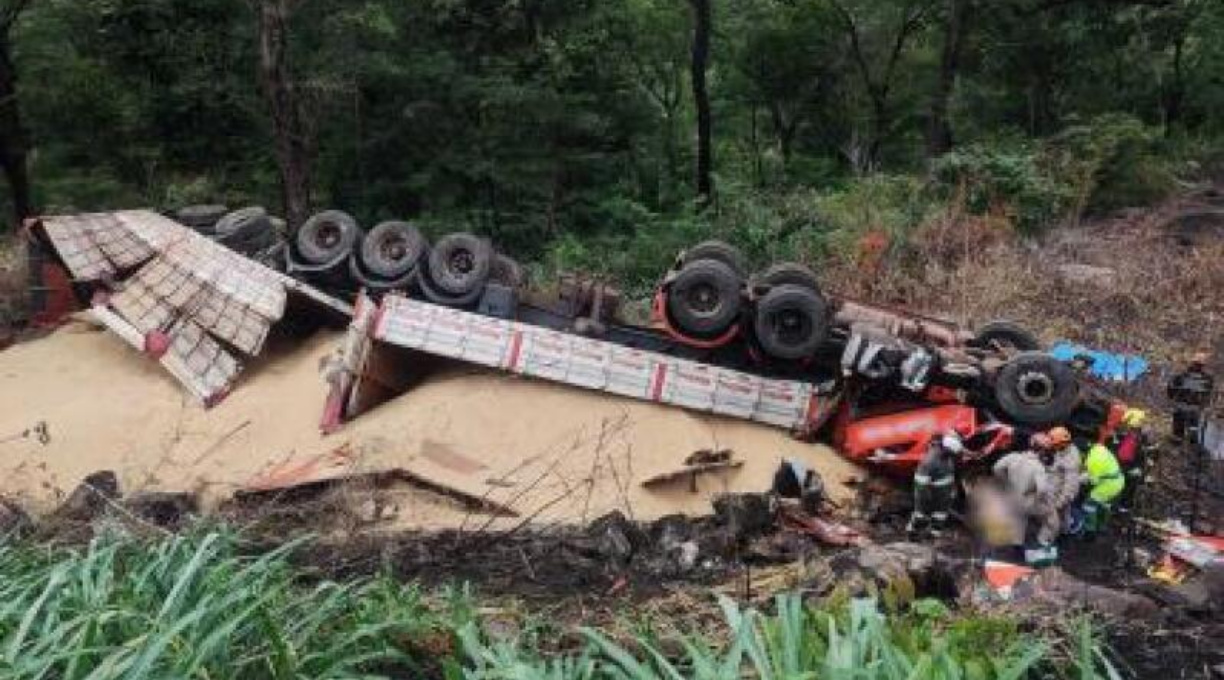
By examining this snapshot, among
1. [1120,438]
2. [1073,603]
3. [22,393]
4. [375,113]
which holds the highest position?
[375,113]

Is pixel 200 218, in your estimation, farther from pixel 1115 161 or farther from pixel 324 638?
pixel 1115 161

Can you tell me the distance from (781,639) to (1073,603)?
134 inches

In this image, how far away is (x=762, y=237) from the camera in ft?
53.8

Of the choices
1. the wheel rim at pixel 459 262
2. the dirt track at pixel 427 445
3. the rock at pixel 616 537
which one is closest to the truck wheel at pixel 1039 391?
the dirt track at pixel 427 445

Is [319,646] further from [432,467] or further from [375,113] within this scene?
[375,113]

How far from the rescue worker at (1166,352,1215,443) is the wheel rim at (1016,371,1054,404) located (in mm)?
1419

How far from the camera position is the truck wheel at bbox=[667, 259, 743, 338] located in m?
10.7

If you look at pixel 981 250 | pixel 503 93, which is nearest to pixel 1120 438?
pixel 981 250

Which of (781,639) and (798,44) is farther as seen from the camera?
(798,44)

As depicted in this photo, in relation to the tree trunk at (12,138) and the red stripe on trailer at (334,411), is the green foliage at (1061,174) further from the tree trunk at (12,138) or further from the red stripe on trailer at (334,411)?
the tree trunk at (12,138)

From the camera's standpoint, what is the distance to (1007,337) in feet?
37.7

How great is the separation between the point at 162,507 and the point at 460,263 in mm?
3912

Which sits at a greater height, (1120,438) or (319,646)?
(1120,438)

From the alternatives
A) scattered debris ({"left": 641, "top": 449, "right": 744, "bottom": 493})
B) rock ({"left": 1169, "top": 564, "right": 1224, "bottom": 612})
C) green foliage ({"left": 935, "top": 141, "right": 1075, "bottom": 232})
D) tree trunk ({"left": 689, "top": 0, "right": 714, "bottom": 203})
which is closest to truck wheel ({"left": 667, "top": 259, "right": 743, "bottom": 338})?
scattered debris ({"left": 641, "top": 449, "right": 744, "bottom": 493})
